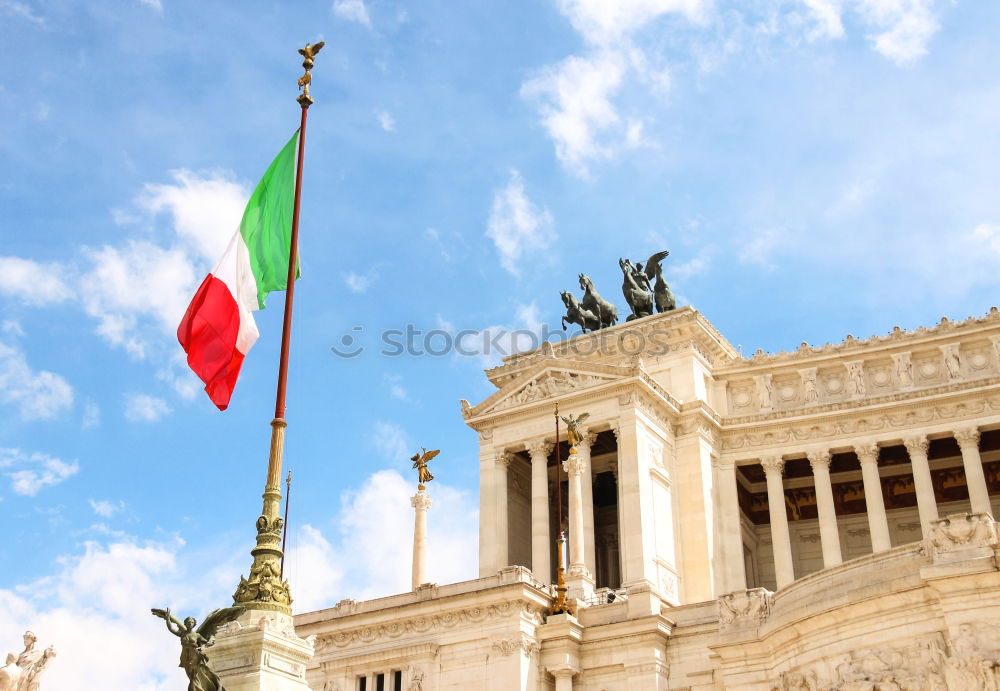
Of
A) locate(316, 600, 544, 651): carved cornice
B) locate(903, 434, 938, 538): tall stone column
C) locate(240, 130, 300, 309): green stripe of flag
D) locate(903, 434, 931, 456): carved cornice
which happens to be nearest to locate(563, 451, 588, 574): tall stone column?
locate(316, 600, 544, 651): carved cornice

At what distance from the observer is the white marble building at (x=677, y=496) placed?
122 ft

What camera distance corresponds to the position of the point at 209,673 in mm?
15812

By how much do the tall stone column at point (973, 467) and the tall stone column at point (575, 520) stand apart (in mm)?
19346

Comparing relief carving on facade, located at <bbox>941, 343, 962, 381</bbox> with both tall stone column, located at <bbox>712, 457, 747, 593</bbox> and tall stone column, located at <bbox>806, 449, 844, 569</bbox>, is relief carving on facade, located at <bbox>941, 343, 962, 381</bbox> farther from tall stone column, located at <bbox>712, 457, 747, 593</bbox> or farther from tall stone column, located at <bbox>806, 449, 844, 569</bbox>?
tall stone column, located at <bbox>712, 457, 747, 593</bbox>

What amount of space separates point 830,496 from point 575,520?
1636 cm

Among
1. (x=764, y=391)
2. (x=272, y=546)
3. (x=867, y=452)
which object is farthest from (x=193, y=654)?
(x=764, y=391)

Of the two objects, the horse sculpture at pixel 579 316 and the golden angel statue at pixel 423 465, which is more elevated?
the horse sculpture at pixel 579 316

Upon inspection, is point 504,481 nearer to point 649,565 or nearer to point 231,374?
point 649,565

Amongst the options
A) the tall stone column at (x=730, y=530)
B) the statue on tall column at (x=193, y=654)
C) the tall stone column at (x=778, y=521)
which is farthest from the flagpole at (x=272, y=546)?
the tall stone column at (x=778, y=521)

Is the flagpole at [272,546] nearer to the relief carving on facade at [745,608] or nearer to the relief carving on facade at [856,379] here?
the relief carving on facade at [745,608]

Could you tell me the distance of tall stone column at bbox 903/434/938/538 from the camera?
170ft

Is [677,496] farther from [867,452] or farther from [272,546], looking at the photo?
[272,546]

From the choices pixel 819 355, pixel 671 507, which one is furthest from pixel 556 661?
pixel 819 355

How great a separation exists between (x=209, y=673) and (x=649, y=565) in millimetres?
34068
